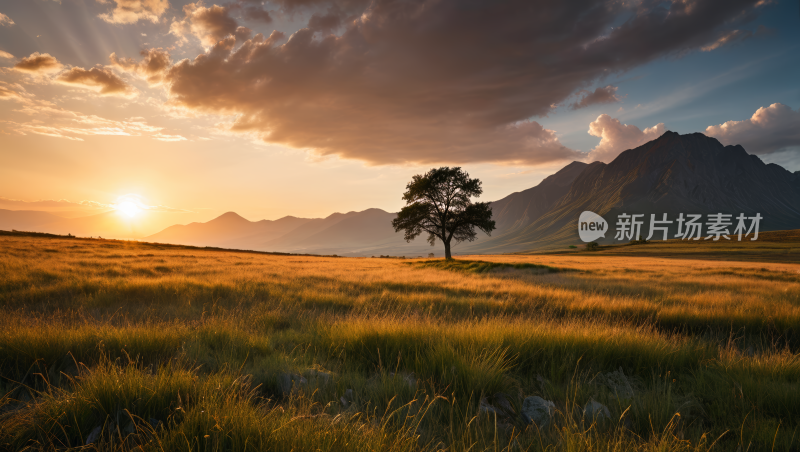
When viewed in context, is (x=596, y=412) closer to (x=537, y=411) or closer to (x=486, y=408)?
(x=537, y=411)

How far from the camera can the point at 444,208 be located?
39.6 m

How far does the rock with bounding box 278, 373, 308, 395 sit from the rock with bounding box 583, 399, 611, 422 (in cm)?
276

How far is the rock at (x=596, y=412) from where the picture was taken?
296 cm

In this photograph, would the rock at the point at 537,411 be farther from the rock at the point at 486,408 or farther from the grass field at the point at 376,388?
the rock at the point at 486,408

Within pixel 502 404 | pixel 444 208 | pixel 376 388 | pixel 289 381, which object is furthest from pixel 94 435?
pixel 444 208

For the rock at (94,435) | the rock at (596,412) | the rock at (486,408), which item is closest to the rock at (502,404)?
the rock at (486,408)

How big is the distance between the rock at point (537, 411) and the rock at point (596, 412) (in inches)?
11.4

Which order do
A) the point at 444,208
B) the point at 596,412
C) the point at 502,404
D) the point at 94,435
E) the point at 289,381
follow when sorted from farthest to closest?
the point at 444,208, the point at 289,381, the point at 502,404, the point at 596,412, the point at 94,435

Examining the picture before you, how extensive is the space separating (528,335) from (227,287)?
9911 mm

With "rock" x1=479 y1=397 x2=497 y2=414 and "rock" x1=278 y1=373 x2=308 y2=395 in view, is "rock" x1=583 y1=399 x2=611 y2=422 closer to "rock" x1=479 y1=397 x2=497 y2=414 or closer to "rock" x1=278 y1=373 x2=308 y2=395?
"rock" x1=479 y1=397 x2=497 y2=414

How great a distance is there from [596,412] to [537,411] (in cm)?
51

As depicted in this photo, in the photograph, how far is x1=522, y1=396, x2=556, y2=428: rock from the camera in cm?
301

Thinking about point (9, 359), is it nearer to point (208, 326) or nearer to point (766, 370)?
point (208, 326)

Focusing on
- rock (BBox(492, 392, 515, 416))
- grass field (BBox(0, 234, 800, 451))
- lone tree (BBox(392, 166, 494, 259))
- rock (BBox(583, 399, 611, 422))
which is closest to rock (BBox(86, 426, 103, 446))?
grass field (BBox(0, 234, 800, 451))
